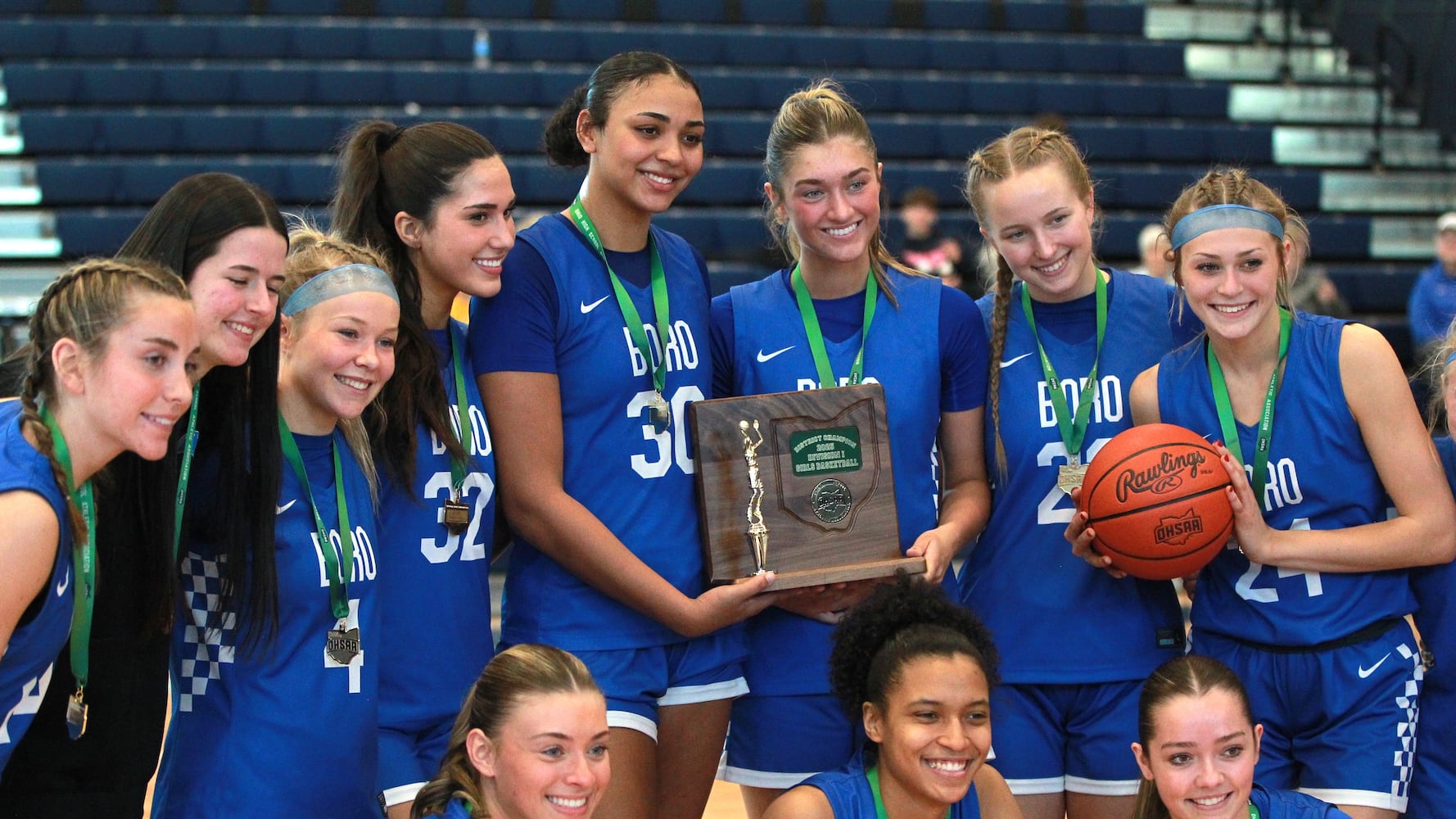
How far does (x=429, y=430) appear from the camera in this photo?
2.38 metres

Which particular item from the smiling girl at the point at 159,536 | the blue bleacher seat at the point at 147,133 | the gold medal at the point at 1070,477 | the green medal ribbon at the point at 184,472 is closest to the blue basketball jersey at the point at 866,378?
the gold medal at the point at 1070,477

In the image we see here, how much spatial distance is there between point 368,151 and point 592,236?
409 mm

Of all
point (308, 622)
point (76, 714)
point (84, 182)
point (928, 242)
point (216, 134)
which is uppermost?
point (216, 134)

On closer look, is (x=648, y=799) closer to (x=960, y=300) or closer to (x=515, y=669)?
(x=515, y=669)

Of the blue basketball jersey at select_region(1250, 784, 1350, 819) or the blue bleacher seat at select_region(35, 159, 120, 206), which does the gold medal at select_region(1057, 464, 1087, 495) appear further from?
the blue bleacher seat at select_region(35, 159, 120, 206)

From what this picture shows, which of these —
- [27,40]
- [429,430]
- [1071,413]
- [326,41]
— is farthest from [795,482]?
[27,40]

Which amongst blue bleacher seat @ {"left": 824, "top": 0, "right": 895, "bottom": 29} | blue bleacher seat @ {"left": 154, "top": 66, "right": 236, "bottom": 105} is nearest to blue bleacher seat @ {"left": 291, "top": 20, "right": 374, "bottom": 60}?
blue bleacher seat @ {"left": 154, "top": 66, "right": 236, "bottom": 105}

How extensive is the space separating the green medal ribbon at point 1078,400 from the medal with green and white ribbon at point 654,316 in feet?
2.19

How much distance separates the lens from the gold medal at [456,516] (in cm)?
235

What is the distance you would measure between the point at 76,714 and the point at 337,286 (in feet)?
2.44

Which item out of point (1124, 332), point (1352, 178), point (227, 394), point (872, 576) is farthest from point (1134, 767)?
point (1352, 178)

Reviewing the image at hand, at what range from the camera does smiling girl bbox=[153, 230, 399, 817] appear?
212 cm

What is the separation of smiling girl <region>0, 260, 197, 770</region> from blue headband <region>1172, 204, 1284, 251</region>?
5.26 feet

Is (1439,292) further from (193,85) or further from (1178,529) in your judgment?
(193,85)
